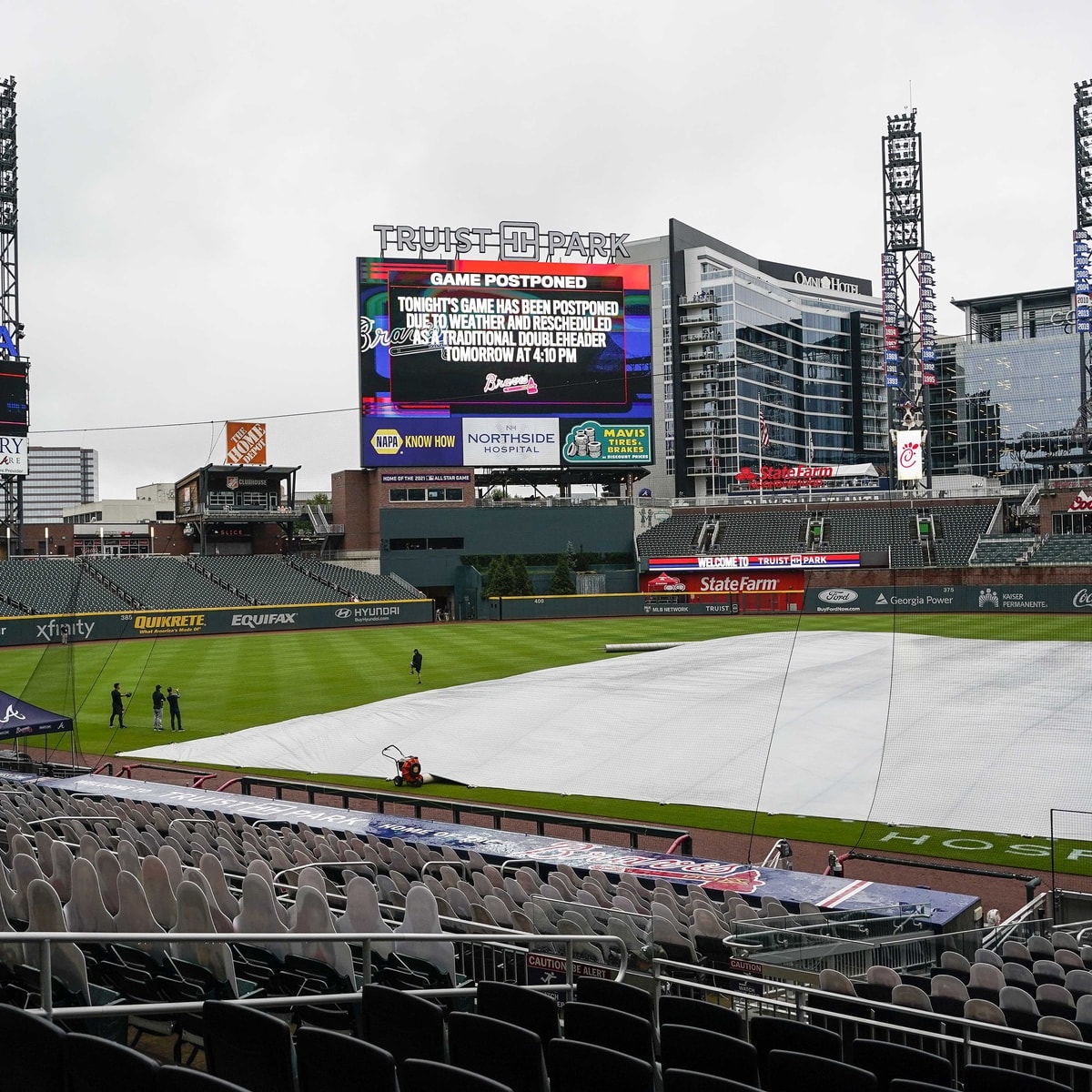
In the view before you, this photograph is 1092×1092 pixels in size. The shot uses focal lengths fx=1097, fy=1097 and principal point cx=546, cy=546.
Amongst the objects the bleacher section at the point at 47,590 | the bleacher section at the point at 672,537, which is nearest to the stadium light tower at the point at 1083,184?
the bleacher section at the point at 672,537

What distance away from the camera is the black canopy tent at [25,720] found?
64.0 ft

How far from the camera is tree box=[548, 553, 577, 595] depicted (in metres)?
73.2

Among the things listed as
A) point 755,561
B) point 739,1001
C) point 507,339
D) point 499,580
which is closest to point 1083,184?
point 755,561

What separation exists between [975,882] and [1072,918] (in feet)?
7.89

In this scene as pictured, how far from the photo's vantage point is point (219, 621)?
191 ft

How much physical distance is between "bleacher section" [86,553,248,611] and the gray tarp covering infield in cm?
3576

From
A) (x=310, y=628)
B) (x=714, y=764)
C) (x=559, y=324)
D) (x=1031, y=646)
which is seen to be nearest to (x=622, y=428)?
(x=559, y=324)

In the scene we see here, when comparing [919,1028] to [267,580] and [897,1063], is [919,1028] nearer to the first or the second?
[897,1063]

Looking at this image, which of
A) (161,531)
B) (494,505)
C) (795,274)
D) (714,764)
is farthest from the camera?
(795,274)

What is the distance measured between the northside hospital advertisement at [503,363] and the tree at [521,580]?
7.26 meters

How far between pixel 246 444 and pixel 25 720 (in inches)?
2262

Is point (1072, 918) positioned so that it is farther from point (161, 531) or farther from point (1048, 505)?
point (161, 531)

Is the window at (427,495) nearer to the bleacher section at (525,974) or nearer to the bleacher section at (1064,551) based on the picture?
the bleacher section at (1064,551)

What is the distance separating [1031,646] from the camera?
15.8m
